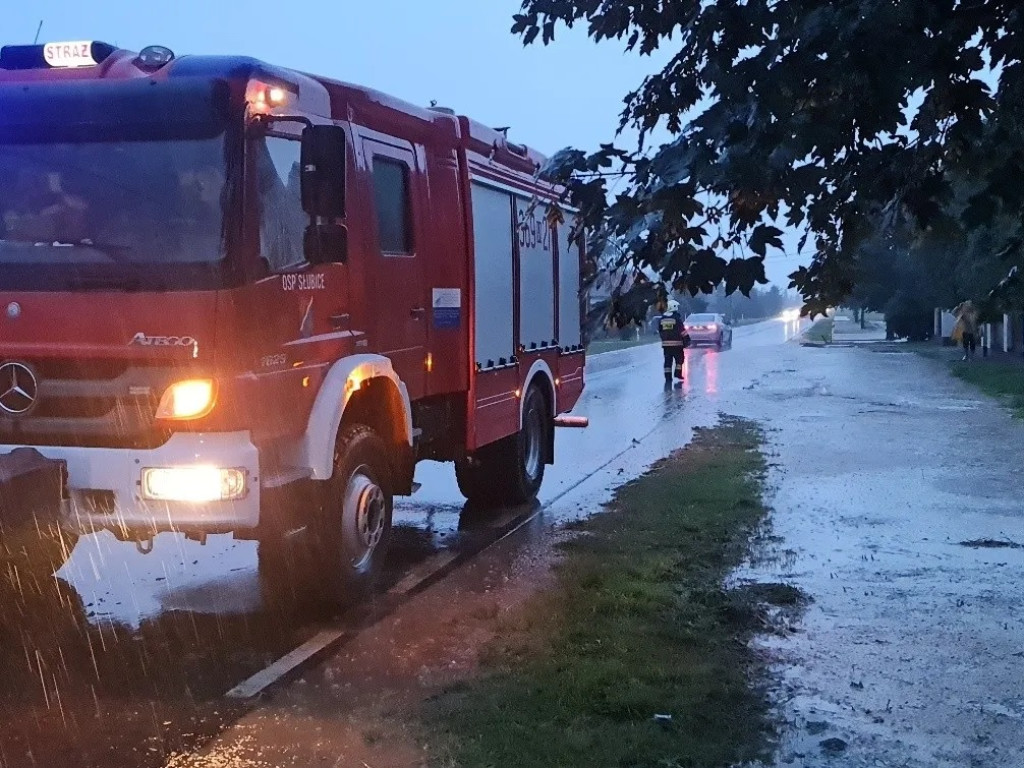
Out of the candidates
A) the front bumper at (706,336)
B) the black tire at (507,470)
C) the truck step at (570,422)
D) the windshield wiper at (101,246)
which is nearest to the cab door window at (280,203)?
the windshield wiper at (101,246)

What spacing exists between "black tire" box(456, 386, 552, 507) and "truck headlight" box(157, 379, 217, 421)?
14.3ft

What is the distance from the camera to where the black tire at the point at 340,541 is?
650cm

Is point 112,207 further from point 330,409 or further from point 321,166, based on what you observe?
point 330,409

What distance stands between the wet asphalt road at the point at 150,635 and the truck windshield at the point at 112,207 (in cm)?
A: 178

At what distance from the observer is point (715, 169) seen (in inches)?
159

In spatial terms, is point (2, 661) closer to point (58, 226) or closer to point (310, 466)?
point (310, 466)

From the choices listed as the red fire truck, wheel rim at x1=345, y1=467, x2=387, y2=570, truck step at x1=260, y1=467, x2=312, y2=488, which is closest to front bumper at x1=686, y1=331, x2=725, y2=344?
wheel rim at x1=345, y1=467, x2=387, y2=570

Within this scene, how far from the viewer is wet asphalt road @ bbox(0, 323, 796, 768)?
16.0 ft

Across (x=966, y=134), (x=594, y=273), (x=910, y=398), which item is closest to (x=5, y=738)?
(x=594, y=273)

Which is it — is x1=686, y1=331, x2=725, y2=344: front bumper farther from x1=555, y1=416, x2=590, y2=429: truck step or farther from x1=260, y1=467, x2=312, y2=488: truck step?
x1=260, y1=467, x2=312, y2=488: truck step

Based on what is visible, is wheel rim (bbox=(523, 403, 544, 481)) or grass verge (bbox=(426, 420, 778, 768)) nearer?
grass verge (bbox=(426, 420, 778, 768))

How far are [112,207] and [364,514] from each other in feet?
7.09

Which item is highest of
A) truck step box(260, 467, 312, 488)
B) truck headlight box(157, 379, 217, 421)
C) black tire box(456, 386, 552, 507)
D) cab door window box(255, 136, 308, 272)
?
cab door window box(255, 136, 308, 272)

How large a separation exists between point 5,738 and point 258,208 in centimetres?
261
